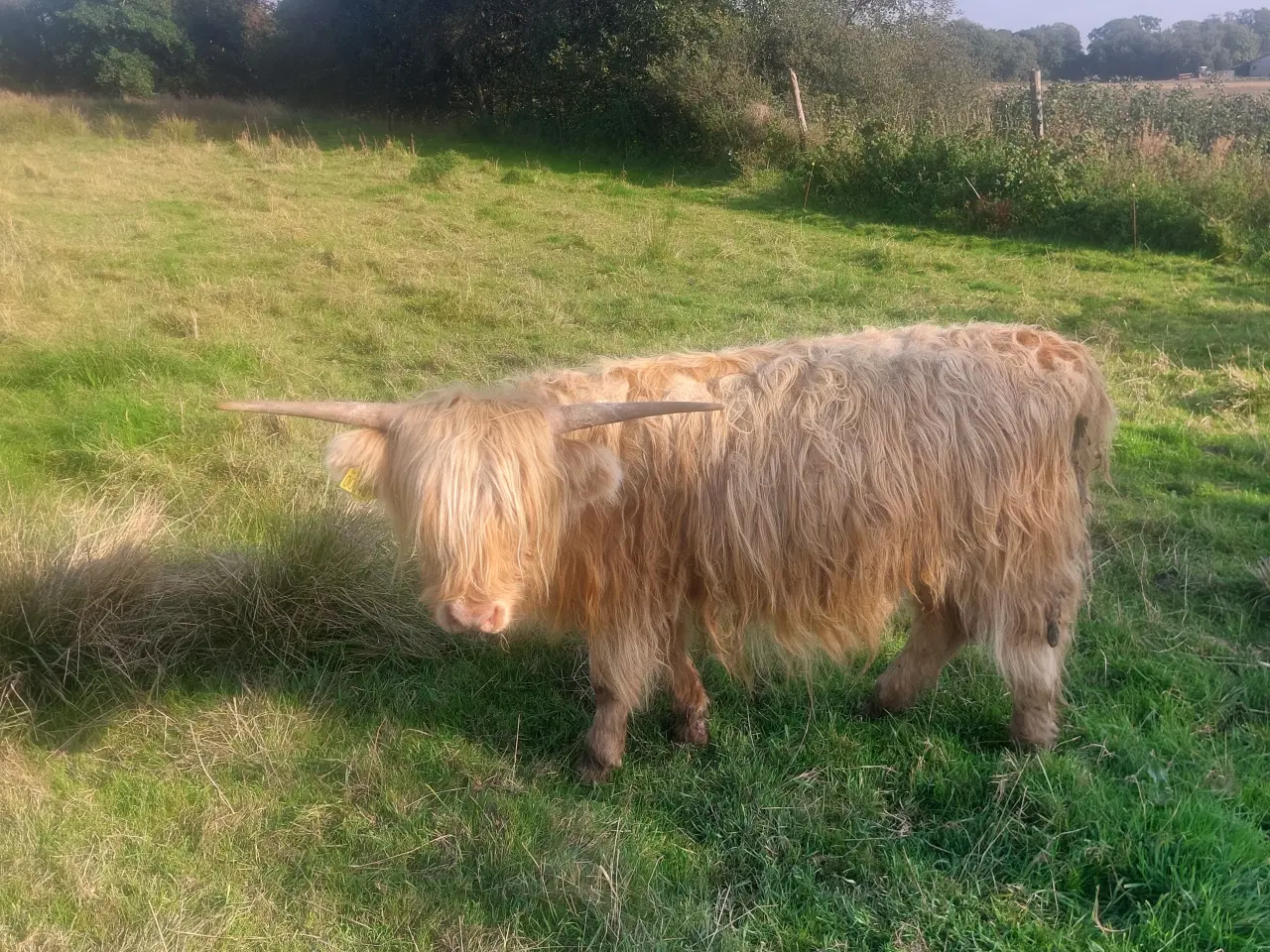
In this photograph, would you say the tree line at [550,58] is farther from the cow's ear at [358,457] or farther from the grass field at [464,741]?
the cow's ear at [358,457]

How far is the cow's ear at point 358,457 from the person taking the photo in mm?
2496

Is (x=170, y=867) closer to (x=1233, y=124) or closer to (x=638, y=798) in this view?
(x=638, y=798)

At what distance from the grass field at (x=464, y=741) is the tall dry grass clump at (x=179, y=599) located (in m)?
0.01

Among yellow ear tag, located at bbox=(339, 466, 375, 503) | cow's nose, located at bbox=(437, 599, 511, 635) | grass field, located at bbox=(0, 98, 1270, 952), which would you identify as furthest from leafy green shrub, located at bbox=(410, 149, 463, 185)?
cow's nose, located at bbox=(437, 599, 511, 635)

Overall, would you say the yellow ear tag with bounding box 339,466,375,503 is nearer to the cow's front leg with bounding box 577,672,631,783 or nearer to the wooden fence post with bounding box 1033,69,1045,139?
the cow's front leg with bounding box 577,672,631,783

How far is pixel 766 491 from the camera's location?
264 cm

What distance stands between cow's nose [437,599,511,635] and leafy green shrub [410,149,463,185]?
456 inches

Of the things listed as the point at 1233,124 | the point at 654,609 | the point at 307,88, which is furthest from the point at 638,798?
the point at 307,88

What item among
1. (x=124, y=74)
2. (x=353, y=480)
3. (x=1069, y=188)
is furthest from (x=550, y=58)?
(x=353, y=480)

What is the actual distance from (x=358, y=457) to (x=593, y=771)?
4.72 feet

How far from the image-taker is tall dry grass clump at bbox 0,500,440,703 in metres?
3.44

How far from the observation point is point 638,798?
2.98 meters

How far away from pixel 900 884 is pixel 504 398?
6.15 ft

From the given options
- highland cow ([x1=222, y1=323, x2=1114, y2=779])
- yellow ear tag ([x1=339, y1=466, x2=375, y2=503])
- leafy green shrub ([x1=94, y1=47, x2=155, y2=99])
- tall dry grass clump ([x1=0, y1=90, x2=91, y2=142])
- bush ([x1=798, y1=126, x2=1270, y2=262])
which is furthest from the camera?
leafy green shrub ([x1=94, y1=47, x2=155, y2=99])
